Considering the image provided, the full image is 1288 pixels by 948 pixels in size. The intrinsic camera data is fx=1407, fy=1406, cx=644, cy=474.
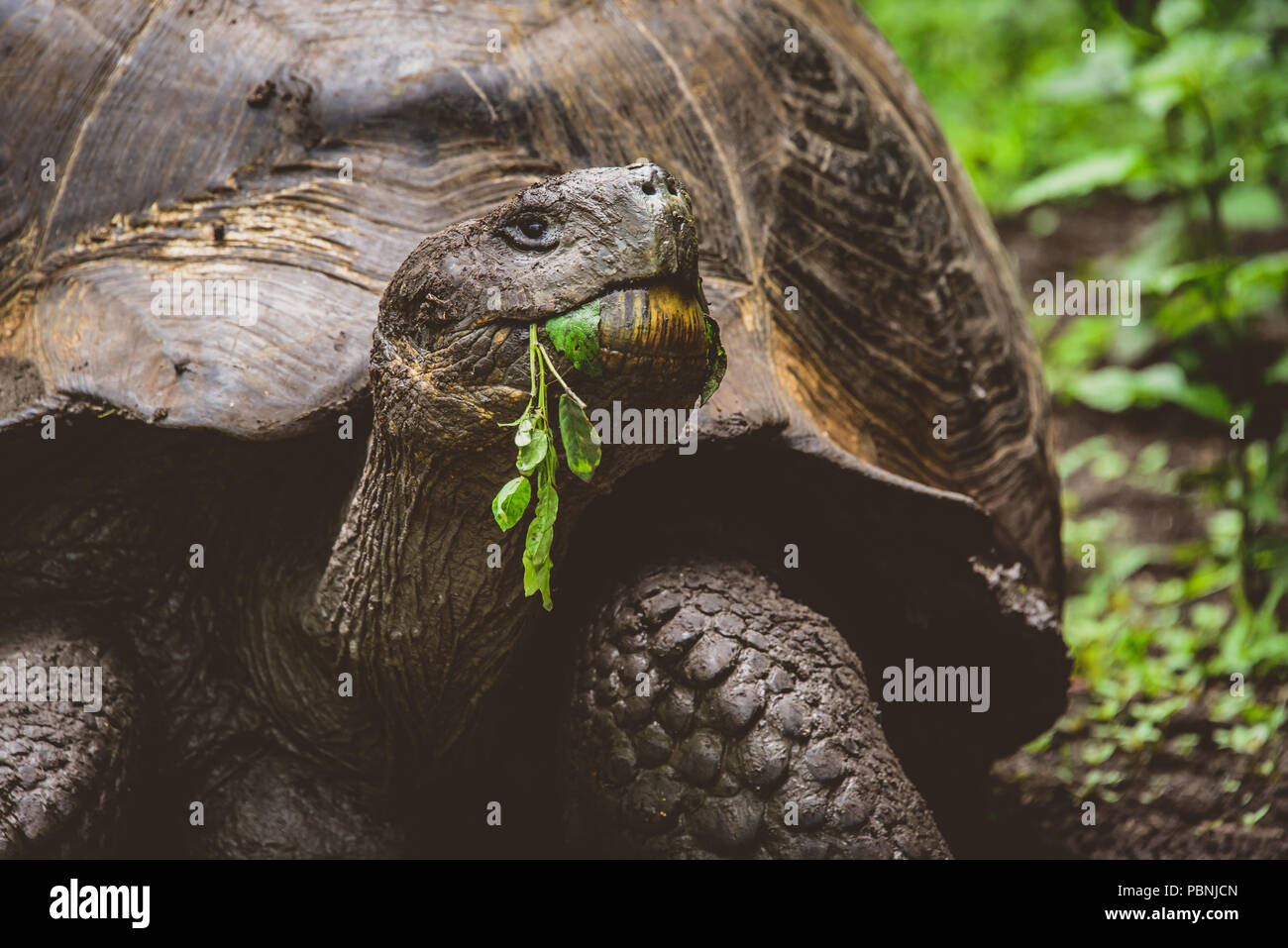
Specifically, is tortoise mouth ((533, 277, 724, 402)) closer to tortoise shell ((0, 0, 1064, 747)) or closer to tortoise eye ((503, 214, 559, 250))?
tortoise eye ((503, 214, 559, 250))

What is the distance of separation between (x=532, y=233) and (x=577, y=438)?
0.33 metres

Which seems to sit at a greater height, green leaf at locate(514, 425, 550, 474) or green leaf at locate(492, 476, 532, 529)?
green leaf at locate(514, 425, 550, 474)

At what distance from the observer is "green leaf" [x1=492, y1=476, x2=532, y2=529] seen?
231 cm

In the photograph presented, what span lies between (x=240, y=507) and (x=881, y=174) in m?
1.66

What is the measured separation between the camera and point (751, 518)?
3047 millimetres

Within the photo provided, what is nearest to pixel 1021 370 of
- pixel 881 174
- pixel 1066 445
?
pixel 881 174

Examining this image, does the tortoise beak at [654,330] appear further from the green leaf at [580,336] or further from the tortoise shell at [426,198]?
the tortoise shell at [426,198]

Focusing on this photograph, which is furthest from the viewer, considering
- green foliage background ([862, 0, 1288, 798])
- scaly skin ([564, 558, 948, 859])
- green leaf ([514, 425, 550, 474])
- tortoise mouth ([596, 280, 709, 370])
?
green foliage background ([862, 0, 1288, 798])

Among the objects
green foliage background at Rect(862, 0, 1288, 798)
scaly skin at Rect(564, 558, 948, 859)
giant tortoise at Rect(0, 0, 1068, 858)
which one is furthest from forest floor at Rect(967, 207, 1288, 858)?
scaly skin at Rect(564, 558, 948, 859)

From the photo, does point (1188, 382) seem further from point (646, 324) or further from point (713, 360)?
point (646, 324)

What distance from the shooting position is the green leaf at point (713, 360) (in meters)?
2.26

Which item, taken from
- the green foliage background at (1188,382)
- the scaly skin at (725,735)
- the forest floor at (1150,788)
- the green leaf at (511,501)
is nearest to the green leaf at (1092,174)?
the green foliage background at (1188,382)

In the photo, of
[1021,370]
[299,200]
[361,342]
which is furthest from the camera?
[1021,370]

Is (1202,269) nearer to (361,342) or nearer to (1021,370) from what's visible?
(1021,370)
